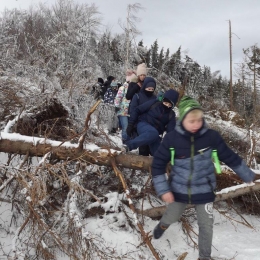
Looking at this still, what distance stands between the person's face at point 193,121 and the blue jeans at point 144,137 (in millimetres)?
1457

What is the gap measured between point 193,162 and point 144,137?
4.77ft

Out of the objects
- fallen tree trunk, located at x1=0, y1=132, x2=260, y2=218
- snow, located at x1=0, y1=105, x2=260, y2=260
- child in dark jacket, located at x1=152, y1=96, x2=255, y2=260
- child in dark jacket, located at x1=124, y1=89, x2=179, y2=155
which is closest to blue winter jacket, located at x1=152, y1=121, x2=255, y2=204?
child in dark jacket, located at x1=152, y1=96, x2=255, y2=260

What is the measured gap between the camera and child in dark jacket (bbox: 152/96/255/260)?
2.33m

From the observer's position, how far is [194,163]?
2357 millimetres

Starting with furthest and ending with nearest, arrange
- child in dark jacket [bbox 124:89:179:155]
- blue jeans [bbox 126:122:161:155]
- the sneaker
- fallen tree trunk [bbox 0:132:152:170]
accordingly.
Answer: child in dark jacket [bbox 124:89:179:155], blue jeans [bbox 126:122:161:155], fallen tree trunk [bbox 0:132:152:170], the sneaker

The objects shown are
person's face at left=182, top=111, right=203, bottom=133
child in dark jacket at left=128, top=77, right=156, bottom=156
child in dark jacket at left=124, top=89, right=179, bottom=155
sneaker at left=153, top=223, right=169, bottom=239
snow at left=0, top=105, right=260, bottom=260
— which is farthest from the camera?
child in dark jacket at left=128, top=77, right=156, bottom=156

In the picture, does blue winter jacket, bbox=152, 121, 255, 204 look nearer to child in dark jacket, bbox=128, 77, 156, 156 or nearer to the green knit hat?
the green knit hat

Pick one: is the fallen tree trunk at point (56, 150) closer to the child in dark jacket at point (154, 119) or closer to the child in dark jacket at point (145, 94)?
the child in dark jacket at point (154, 119)

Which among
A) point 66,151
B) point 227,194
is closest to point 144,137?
point 66,151

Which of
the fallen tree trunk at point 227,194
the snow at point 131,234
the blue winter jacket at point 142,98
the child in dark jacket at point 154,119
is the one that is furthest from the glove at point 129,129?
the fallen tree trunk at point 227,194

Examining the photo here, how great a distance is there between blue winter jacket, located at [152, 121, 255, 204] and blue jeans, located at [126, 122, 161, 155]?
1.31m

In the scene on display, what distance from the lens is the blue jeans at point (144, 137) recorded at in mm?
3738

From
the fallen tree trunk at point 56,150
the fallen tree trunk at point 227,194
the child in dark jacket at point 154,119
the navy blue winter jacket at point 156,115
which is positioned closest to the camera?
the fallen tree trunk at point 56,150

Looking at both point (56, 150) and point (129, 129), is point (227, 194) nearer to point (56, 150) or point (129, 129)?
point (129, 129)
